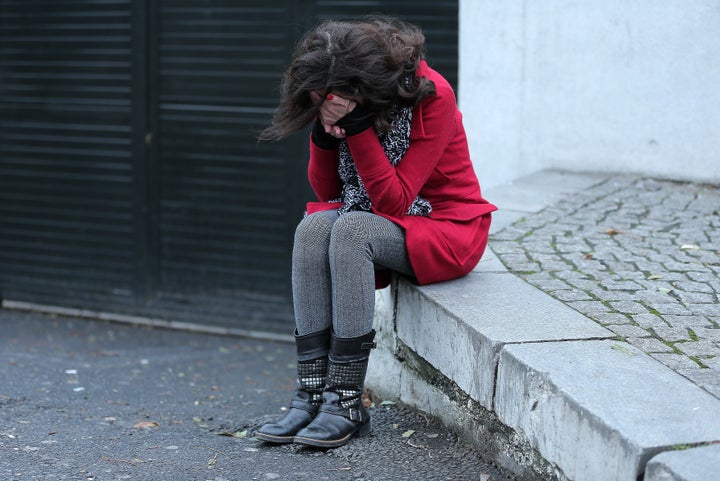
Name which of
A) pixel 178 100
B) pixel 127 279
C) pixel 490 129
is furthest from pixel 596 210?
pixel 127 279

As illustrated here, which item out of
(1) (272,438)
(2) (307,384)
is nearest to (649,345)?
(2) (307,384)

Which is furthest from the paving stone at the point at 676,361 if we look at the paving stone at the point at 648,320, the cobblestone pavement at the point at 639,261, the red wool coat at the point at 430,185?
the red wool coat at the point at 430,185

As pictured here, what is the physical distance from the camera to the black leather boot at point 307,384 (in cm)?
330

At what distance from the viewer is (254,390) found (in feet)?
17.7

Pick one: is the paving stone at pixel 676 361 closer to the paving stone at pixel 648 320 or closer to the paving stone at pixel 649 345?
the paving stone at pixel 649 345

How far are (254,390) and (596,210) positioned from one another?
2173mm

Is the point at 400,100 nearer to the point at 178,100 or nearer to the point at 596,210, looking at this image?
the point at 596,210

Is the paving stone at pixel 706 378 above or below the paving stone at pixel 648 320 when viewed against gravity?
above

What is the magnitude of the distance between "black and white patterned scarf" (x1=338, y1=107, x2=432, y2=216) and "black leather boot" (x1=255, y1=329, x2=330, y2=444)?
0.50 m

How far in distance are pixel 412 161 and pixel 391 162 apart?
81 mm

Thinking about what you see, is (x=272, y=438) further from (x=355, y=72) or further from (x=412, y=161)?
(x=355, y=72)

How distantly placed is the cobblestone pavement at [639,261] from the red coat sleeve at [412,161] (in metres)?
0.73

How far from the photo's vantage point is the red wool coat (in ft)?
11.0

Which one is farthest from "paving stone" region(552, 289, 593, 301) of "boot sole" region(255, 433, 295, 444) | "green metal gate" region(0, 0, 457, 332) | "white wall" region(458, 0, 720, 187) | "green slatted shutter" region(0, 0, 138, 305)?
"green slatted shutter" region(0, 0, 138, 305)
